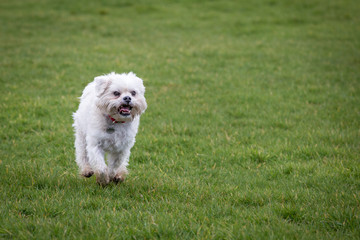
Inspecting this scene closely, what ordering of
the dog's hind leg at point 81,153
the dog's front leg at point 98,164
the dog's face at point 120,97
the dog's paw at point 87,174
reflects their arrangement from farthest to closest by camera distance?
1. the dog's hind leg at point 81,153
2. the dog's paw at point 87,174
3. the dog's front leg at point 98,164
4. the dog's face at point 120,97

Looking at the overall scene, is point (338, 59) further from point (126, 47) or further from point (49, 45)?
point (49, 45)

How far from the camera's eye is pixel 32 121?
9039 millimetres

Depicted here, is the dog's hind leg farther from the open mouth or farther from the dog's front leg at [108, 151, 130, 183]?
the open mouth

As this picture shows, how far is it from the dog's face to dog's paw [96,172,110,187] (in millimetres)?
832

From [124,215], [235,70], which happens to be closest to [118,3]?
[235,70]

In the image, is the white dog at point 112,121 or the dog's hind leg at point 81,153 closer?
the white dog at point 112,121

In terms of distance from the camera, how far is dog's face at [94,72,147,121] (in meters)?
5.75

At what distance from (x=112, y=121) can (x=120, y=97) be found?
464 mm

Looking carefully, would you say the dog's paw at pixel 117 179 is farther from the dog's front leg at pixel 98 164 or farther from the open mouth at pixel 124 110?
the open mouth at pixel 124 110

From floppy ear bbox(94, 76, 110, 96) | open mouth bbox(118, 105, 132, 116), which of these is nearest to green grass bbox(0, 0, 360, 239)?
open mouth bbox(118, 105, 132, 116)

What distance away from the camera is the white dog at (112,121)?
5812 mm

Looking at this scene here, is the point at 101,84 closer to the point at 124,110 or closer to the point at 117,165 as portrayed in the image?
the point at 124,110

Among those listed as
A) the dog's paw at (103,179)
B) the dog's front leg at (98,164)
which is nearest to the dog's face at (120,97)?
the dog's front leg at (98,164)

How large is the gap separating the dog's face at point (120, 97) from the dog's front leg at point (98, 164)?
56 centimetres
